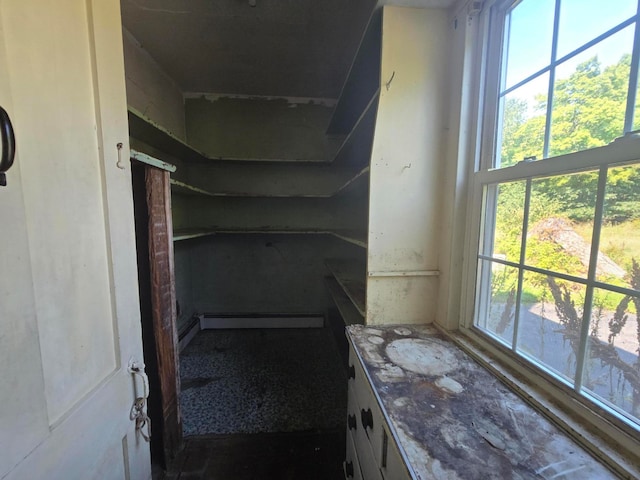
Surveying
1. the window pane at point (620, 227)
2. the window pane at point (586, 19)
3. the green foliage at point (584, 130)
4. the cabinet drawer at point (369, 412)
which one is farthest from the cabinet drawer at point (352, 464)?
the window pane at point (586, 19)

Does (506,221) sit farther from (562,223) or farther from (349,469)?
(349,469)

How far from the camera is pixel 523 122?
3.20 ft

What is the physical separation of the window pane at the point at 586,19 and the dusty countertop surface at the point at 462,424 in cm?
109

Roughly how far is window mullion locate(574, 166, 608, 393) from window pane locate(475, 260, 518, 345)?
26 centimetres

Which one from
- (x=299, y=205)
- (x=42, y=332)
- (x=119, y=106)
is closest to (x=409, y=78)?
(x=119, y=106)

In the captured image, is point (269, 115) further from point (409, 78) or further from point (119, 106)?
point (119, 106)

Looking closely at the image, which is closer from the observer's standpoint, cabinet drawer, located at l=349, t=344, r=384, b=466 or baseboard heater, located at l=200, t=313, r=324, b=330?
cabinet drawer, located at l=349, t=344, r=384, b=466

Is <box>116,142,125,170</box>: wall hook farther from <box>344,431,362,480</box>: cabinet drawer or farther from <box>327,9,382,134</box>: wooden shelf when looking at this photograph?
<box>344,431,362,480</box>: cabinet drawer

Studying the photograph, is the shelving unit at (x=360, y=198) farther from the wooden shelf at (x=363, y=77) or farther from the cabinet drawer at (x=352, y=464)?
the cabinet drawer at (x=352, y=464)

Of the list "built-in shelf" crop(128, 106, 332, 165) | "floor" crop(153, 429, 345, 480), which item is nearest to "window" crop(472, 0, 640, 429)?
"floor" crop(153, 429, 345, 480)

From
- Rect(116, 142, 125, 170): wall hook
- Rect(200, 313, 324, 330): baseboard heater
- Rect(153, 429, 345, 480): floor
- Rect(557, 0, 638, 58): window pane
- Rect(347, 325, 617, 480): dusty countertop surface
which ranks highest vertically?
Rect(557, 0, 638, 58): window pane

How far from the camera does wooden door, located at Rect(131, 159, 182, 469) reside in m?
1.25

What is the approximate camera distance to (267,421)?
1759 millimetres

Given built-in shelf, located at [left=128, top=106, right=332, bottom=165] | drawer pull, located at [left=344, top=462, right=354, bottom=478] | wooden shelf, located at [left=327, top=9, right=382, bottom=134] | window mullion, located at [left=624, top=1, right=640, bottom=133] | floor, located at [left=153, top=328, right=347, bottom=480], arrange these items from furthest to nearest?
1. built-in shelf, located at [left=128, top=106, right=332, bottom=165]
2. floor, located at [left=153, top=328, right=347, bottom=480]
3. wooden shelf, located at [left=327, top=9, right=382, bottom=134]
4. drawer pull, located at [left=344, top=462, right=354, bottom=478]
5. window mullion, located at [left=624, top=1, right=640, bottom=133]
